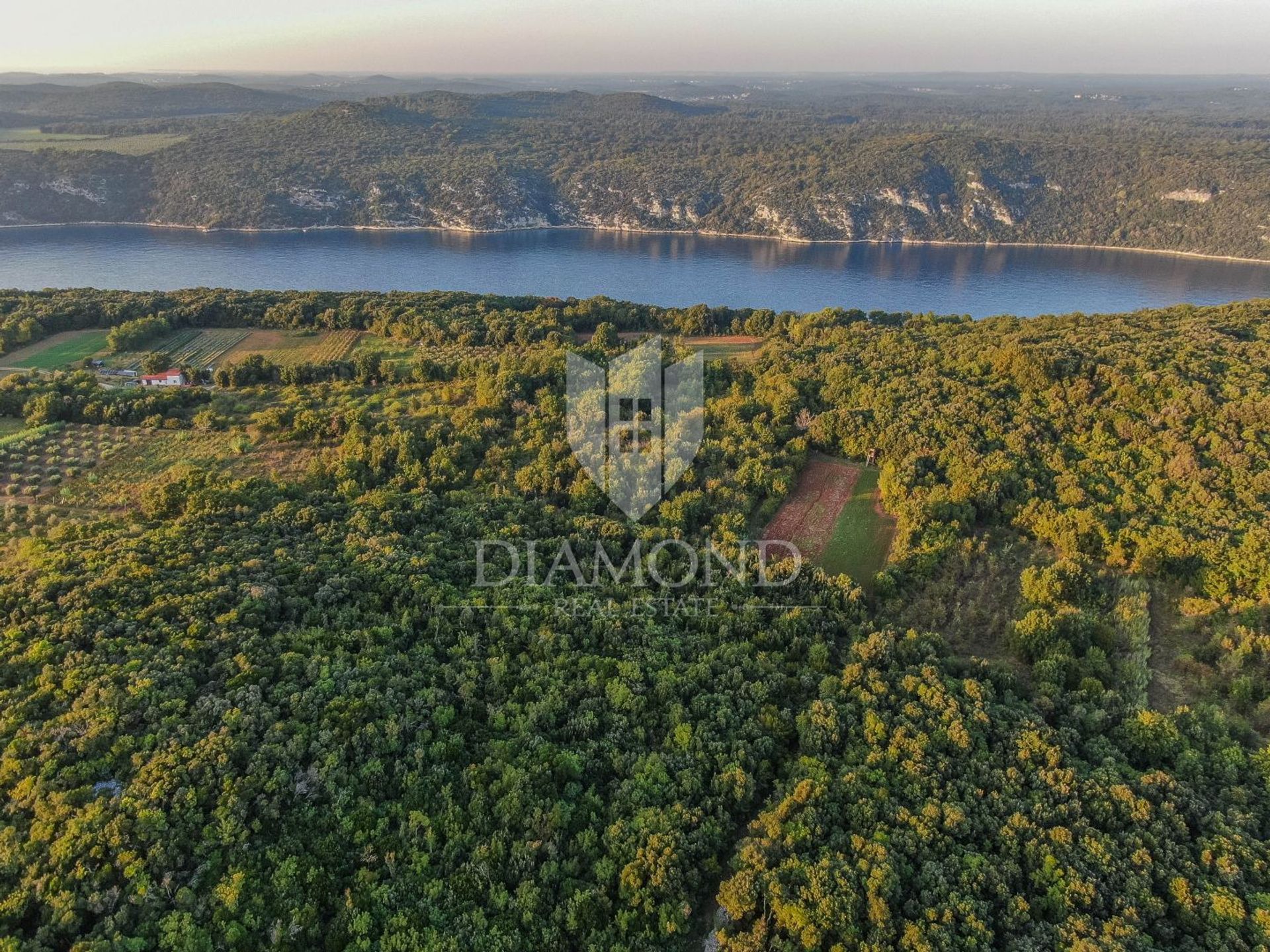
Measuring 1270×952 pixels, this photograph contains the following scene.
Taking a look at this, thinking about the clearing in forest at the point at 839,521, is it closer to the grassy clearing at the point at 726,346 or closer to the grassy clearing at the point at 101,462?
the grassy clearing at the point at 726,346

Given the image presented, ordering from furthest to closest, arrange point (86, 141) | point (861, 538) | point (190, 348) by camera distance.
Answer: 1. point (86, 141)
2. point (190, 348)
3. point (861, 538)

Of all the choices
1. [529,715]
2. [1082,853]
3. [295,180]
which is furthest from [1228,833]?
[295,180]

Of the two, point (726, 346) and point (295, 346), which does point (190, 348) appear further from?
point (726, 346)

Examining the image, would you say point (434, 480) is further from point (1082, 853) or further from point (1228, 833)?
point (1228, 833)

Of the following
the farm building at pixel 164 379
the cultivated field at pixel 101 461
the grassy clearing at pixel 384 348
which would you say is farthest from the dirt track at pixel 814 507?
the farm building at pixel 164 379

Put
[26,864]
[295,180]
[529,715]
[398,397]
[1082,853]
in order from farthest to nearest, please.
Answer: [295,180]
[398,397]
[529,715]
[1082,853]
[26,864]

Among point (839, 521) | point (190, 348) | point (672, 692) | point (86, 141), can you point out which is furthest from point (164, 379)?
point (86, 141)
